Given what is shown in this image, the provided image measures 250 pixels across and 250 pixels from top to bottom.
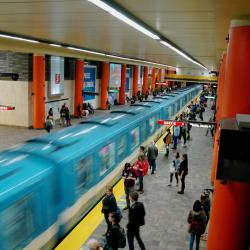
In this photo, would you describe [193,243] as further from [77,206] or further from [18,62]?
[18,62]

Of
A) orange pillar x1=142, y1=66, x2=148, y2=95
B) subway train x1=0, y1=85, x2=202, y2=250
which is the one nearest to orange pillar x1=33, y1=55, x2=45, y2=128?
subway train x1=0, y1=85, x2=202, y2=250

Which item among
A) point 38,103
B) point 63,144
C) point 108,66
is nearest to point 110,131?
point 63,144

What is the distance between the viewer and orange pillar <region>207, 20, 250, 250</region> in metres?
5.65

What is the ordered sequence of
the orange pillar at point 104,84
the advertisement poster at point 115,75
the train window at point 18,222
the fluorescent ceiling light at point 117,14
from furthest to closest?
1. the advertisement poster at point 115,75
2. the orange pillar at point 104,84
3. the train window at point 18,222
4. the fluorescent ceiling light at point 117,14

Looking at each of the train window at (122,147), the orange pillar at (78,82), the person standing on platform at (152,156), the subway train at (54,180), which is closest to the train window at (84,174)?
the subway train at (54,180)

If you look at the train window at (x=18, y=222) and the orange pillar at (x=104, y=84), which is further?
the orange pillar at (x=104, y=84)

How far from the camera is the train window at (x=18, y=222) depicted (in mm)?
5457

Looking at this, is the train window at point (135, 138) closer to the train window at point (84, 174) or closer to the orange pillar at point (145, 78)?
the train window at point (84, 174)

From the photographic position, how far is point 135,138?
48.2 feet

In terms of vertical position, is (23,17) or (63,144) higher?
(23,17)

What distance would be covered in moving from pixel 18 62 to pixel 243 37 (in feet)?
58.7

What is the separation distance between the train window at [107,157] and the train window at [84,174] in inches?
35.4

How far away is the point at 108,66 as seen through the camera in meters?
33.4

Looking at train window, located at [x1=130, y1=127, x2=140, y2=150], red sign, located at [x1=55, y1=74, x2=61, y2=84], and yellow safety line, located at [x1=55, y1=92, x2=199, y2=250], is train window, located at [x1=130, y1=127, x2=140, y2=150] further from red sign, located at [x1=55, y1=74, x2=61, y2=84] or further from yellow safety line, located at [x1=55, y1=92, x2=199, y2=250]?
red sign, located at [x1=55, y1=74, x2=61, y2=84]
